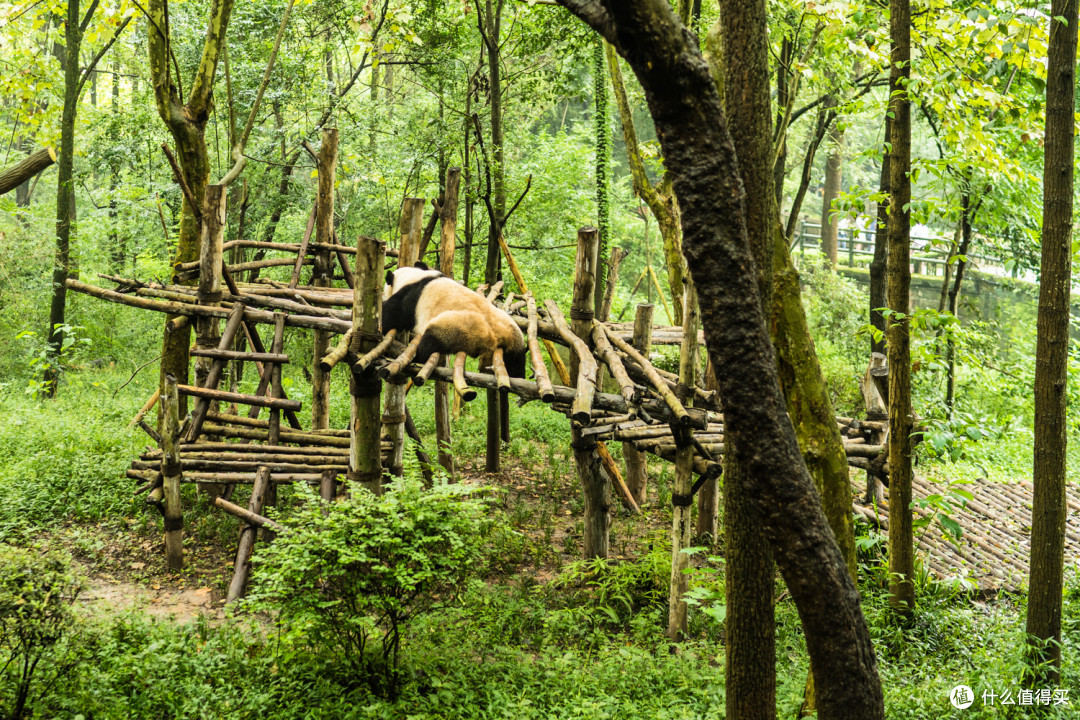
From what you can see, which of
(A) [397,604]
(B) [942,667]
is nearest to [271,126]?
(A) [397,604]

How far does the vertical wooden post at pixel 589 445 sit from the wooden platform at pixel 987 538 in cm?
280

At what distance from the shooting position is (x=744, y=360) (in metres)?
2.58

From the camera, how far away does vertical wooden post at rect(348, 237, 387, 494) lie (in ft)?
20.5

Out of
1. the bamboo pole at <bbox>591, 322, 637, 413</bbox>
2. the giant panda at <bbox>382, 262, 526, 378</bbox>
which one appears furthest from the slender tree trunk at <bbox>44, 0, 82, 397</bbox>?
the bamboo pole at <bbox>591, 322, 637, 413</bbox>

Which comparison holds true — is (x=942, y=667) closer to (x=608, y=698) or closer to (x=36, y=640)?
A: (x=608, y=698)

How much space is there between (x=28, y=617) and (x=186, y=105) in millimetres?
6963

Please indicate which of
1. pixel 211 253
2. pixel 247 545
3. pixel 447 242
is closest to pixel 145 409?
pixel 211 253

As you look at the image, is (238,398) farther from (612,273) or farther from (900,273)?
(900,273)

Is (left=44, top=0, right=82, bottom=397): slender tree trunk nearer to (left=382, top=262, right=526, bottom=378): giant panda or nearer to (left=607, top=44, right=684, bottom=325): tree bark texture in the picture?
(left=382, top=262, right=526, bottom=378): giant panda

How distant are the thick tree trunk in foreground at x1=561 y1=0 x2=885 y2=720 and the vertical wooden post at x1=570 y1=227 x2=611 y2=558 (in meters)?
4.21

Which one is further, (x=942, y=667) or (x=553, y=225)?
(x=553, y=225)

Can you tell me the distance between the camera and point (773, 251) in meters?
3.33

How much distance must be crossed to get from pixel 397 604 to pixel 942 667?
13.6 feet

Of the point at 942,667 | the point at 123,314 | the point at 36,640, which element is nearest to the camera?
the point at 36,640
